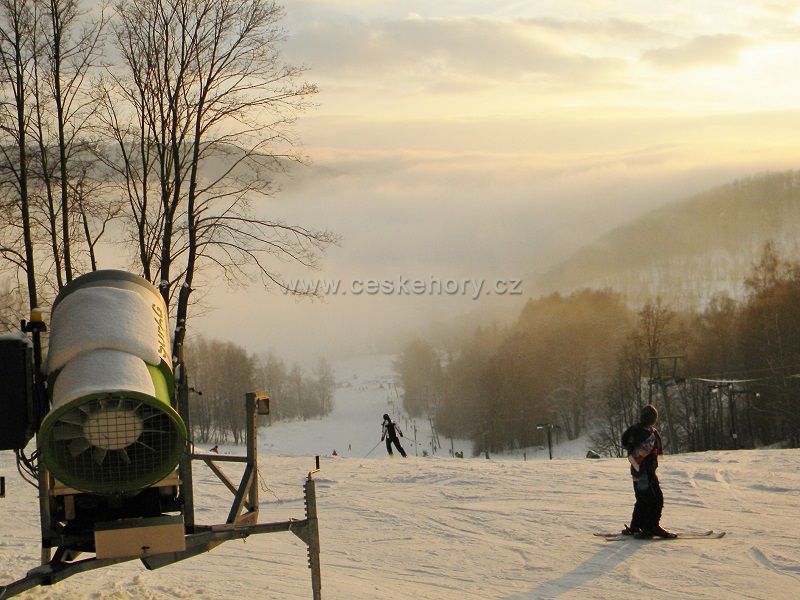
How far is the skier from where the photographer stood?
38.4 feet

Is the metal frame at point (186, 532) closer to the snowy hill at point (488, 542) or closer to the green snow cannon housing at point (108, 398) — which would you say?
the green snow cannon housing at point (108, 398)

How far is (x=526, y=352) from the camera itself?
97625 millimetres

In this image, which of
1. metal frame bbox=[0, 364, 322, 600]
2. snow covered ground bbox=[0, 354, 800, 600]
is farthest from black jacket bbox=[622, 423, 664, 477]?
metal frame bbox=[0, 364, 322, 600]

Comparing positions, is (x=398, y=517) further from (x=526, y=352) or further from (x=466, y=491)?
(x=526, y=352)

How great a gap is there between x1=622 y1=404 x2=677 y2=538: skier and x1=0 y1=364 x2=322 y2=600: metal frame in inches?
226

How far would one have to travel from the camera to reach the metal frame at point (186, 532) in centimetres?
657

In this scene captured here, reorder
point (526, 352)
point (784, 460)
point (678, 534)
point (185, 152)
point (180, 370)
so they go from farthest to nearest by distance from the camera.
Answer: point (526, 352) < point (185, 152) < point (784, 460) < point (678, 534) < point (180, 370)

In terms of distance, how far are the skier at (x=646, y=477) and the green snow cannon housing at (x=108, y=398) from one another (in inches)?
286

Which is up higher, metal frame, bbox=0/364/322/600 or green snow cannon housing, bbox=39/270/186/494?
green snow cannon housing, bbox=39/270/186/494

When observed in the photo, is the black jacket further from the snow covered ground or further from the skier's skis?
the snow covered ground

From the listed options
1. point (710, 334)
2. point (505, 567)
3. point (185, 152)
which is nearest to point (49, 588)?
point (505, 567)

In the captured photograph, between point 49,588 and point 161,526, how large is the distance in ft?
9.55

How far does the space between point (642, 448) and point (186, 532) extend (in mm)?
7061

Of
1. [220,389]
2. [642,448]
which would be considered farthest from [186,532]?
[220,389]
